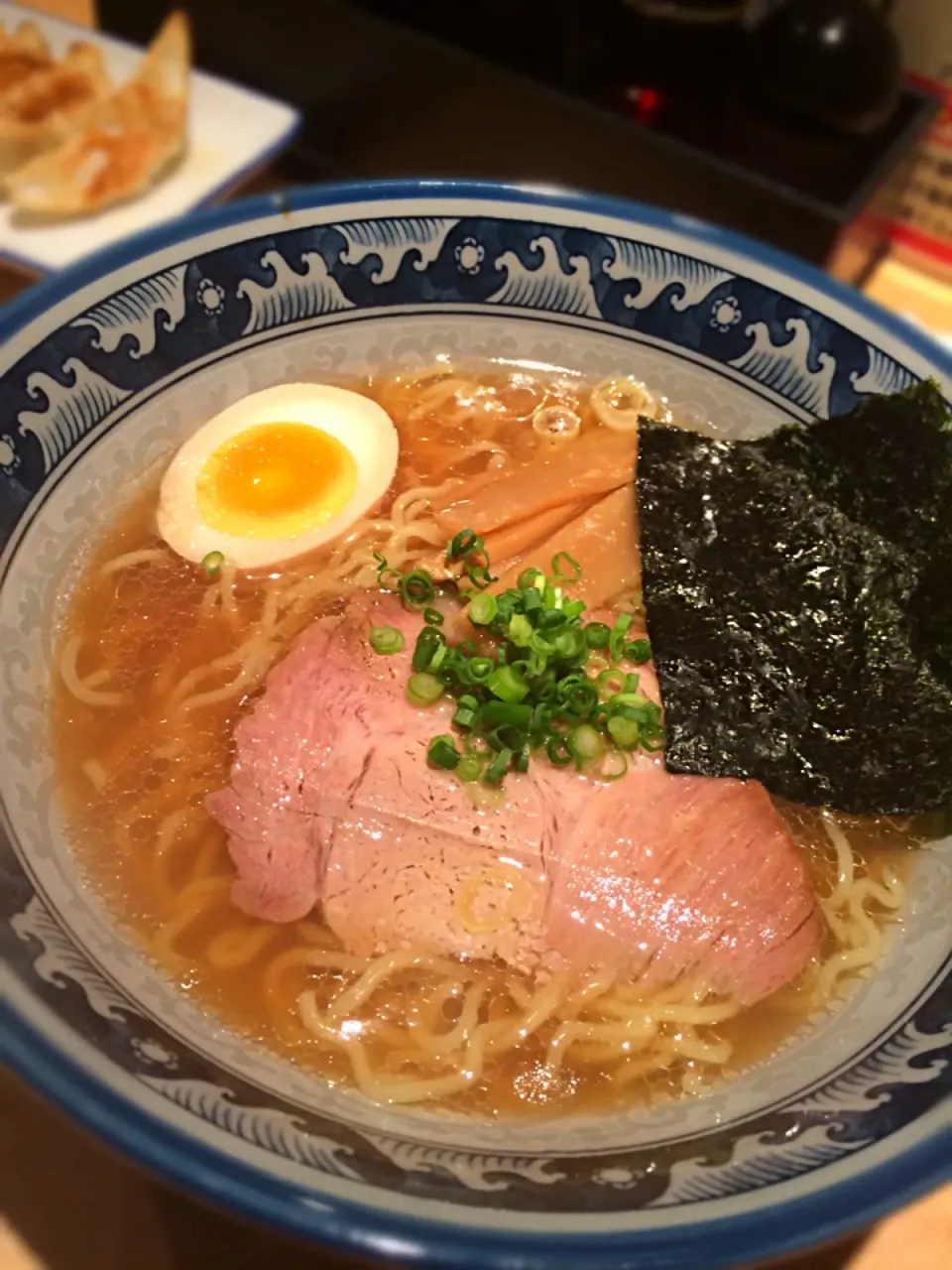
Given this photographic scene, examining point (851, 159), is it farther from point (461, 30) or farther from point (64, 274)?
point (64, 274)

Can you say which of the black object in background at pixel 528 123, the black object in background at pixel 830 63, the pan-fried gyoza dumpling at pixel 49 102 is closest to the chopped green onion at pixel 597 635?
the black object in background at pixel 528 123

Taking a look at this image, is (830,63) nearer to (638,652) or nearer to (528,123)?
(528,123)

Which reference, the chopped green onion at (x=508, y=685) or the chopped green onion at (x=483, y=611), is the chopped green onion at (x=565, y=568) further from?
the chopped green onion at (x=508, y=685)

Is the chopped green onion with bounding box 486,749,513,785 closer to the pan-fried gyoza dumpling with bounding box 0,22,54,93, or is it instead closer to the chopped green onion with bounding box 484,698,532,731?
the chopped green onion with bounding box 484,698,532,731

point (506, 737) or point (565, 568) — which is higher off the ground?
point (565, 568)

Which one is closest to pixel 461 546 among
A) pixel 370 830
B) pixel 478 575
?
pixel 478 575

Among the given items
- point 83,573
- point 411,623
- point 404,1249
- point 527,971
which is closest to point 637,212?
point 411,623
